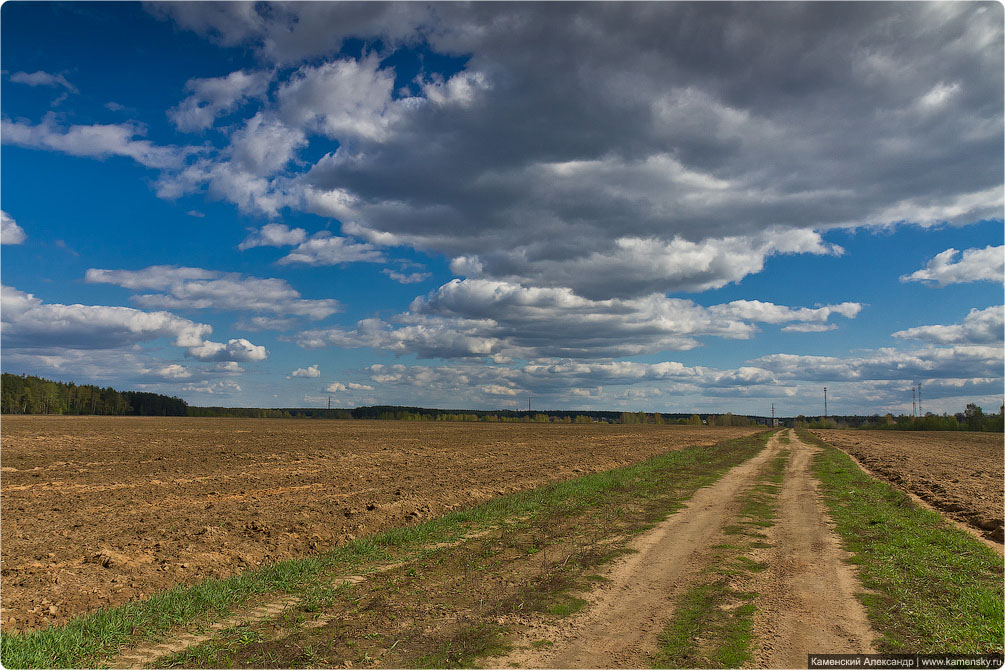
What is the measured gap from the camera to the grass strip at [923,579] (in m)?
7.08

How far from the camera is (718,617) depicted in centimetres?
776

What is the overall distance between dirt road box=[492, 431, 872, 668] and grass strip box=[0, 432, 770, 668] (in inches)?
183

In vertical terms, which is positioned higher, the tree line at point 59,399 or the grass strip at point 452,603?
the grass strip at point 452,603

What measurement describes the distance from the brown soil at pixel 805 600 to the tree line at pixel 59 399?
198137 millimetres

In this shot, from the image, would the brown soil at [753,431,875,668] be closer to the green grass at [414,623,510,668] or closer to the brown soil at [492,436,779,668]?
the brown soil at [492,436,779,668]

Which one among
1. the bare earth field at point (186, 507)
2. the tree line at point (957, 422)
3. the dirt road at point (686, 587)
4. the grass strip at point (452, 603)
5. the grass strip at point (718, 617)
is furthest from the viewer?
the tree line at point (957, 422)

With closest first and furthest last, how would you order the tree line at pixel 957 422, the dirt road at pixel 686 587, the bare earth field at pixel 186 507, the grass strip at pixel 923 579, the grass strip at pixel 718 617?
1. the grass strip at pixel 718 617
2. the dirt road at pixel 686 587
3. the grass strip at pixel 923 579
4. the bare earth field at pixel 186 507
5. the tree line at pixel 957 422

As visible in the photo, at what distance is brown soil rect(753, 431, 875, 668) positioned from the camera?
6.76 meters

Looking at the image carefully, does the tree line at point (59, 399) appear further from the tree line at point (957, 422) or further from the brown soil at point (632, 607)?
the tree line at point (957, 422)

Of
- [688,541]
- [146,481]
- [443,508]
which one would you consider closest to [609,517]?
[688,541]

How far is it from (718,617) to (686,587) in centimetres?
134

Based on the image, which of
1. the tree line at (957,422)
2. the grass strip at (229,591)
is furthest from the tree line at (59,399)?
the tree line at (957,422)

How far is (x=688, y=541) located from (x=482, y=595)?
5.80m

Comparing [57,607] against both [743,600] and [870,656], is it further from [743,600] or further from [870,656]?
[870,656]
